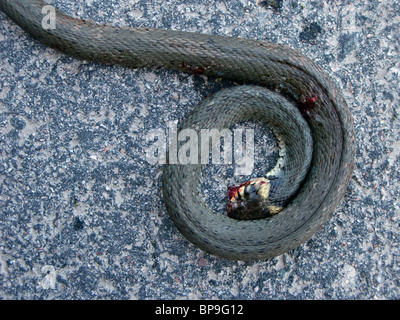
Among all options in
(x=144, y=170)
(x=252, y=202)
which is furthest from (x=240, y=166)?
(x=144, y=170)

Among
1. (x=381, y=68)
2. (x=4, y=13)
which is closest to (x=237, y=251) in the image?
(x=381, y=68)

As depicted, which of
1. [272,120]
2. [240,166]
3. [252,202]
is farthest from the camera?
[240,166]

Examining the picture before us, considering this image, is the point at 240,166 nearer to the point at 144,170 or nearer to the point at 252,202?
the point at 252,202

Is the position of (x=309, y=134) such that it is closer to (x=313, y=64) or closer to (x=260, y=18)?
(x=313, y=64)

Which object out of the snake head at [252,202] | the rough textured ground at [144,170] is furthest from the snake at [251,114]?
the rough textured ground at [144,170]

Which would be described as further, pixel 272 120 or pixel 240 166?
pixel 240 166

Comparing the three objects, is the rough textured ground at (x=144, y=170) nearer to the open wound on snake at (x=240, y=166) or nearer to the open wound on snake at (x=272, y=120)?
the open wound on snake at (x=240, y=166)
